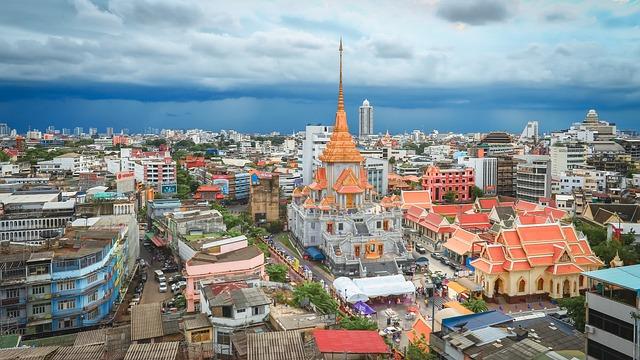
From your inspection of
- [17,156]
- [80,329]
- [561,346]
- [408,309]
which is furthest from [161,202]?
[17,156]

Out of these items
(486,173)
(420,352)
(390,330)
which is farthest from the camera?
(486,173)

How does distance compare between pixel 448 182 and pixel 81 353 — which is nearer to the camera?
pixel 81 353

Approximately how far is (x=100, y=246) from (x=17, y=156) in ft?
262

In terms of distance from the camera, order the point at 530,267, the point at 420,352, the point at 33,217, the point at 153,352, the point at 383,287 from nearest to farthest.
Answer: the point at 153,352 → the point at 420,352 → the point at 383,287 → the point at 530,267 → the point at 33,217

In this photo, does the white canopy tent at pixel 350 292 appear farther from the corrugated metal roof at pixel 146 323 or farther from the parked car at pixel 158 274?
the parked car at pixel 158 274

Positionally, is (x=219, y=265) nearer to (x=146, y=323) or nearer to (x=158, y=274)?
(x=146, y=323)

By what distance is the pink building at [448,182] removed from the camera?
244ft

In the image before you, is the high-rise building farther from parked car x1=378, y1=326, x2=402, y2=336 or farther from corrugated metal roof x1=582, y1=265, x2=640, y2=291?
corrugated metal roof x1=582, y1=265, x2=640, y2=291

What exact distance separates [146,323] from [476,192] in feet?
196

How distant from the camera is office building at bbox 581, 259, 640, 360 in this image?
Result: 1628 centimetres

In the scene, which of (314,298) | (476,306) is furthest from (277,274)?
(476,306)

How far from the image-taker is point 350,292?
33.2m

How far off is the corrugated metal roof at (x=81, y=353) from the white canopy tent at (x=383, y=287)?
17523mm

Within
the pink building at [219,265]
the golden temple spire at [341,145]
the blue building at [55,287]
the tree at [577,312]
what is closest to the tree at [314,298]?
the pink building at [219,265]
